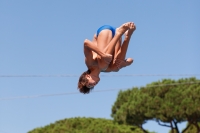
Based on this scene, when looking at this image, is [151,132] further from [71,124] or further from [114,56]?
[114,56]

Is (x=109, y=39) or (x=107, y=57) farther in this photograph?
(x=109, y=39)

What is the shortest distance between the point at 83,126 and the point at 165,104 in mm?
6375

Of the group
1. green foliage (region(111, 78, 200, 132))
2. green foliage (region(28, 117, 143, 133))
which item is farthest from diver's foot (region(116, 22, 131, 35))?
green foliage (region(28, 117, 143, 133))

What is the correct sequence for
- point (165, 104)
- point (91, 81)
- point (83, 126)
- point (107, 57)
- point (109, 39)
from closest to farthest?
point (107, 57)
point (91, 81)
point (109, 39)
point (165, 104)
point (83, 126)

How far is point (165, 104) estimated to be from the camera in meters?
22.2

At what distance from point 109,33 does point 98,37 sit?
147 millimetres

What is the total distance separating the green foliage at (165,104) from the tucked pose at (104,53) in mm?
15724

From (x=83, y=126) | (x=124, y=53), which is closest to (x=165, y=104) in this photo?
(x=83, y=126)

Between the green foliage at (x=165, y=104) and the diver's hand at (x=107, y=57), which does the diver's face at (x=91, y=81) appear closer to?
the diver's hand at (x=107, y=57)

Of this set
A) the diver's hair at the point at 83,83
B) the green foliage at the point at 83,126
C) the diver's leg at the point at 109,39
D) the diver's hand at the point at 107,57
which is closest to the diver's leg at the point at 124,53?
the diver's leg at the point at 109,39

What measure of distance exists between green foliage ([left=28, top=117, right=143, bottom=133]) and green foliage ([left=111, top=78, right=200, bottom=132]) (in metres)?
1.53

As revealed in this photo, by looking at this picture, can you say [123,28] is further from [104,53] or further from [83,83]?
[83,83]

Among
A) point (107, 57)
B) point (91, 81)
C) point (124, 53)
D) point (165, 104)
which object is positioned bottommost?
point (91, 81)

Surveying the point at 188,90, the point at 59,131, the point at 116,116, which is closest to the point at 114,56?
the point at 188,90
